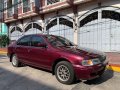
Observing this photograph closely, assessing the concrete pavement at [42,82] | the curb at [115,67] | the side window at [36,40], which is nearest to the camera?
the concrete pavement at [42,82]

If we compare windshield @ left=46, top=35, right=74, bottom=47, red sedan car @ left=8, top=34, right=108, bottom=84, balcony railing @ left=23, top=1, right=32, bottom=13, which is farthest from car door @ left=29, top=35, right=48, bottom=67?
balcony railing @ left=23, top=1, right=32, bottom=13

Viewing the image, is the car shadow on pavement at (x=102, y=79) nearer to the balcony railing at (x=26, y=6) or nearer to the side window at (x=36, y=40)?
the side window at (x=36, y=40)

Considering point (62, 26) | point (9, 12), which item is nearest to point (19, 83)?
point (62, 26)

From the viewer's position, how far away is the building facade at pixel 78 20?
1409 centimetres

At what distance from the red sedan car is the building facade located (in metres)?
7.36

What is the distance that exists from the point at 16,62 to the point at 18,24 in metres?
16.6

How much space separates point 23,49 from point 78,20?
30.1ft

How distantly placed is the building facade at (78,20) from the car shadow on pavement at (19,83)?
8.46m

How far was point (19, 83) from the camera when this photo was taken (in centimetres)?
655

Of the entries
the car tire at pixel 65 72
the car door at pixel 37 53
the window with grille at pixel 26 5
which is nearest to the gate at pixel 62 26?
the window with grille at pixel 26 5

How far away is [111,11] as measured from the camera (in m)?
14.1

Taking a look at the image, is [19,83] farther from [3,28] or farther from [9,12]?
[3,28]

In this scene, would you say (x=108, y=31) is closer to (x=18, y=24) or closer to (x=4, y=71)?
(x=4, y=71)

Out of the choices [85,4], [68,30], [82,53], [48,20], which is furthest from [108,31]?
[82,53]
